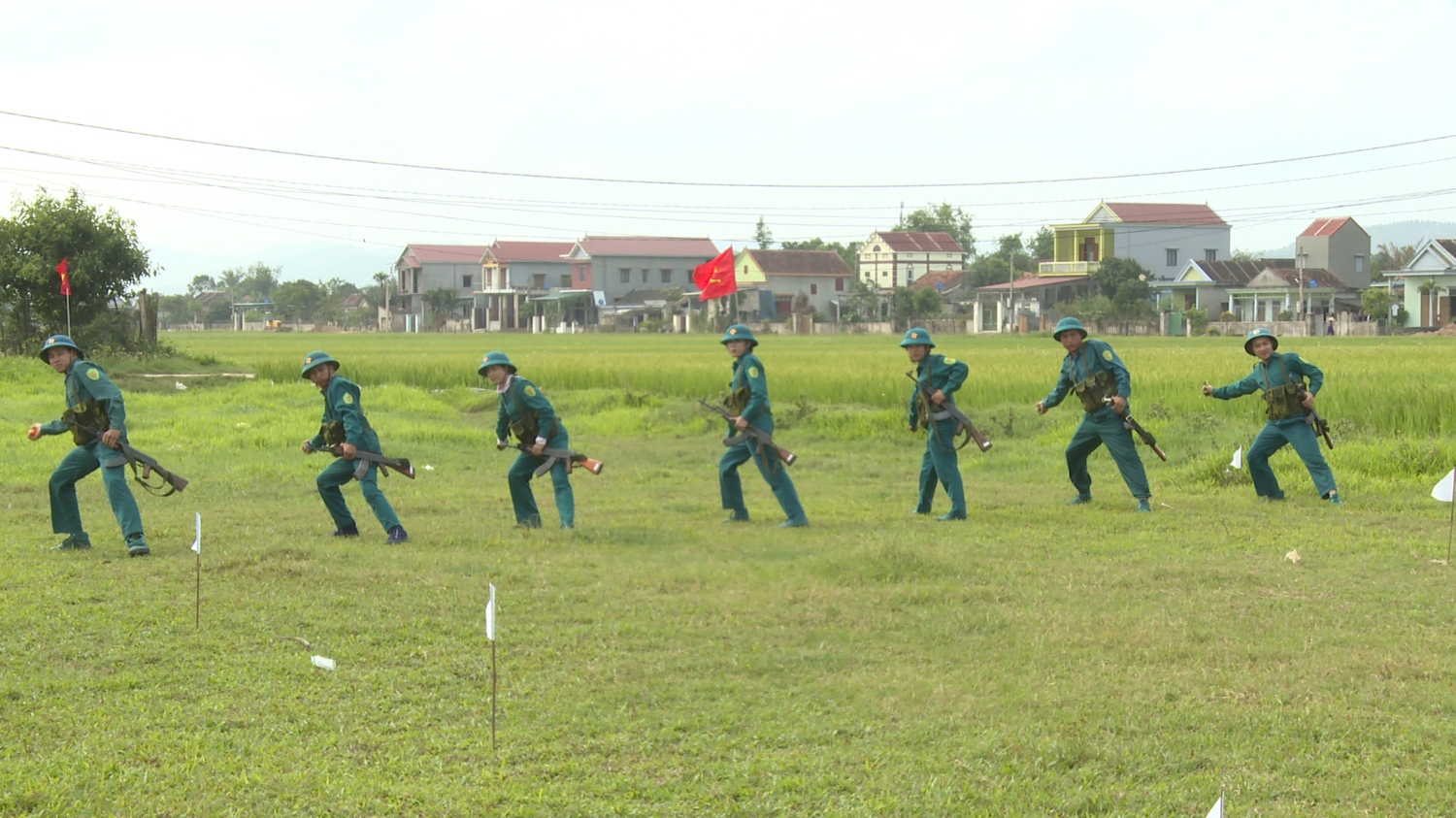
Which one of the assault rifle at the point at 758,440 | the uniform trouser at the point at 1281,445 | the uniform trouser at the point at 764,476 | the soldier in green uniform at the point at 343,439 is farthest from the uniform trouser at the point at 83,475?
the uniform trouser at the point at 1281,445

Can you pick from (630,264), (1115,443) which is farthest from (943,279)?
(1115,443)

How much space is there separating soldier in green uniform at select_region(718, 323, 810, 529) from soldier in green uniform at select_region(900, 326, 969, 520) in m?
1.46

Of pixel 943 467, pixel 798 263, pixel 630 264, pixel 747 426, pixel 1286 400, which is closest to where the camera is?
pixel 747 426

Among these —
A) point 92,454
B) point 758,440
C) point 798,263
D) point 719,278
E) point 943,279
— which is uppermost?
point 798,263

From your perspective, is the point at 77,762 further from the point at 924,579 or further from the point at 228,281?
the point at 228,281

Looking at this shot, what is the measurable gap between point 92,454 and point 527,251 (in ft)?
348

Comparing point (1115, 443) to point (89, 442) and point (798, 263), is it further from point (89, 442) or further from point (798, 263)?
point (798, 263)

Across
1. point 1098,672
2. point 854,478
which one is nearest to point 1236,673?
point 1098,672

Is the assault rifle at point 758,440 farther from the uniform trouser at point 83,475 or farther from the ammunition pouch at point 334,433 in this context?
the uniform trouser at point 83,475

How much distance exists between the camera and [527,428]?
12.5 metres

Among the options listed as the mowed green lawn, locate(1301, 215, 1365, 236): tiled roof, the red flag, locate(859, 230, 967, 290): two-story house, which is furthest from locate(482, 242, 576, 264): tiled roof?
the mowed green lawn

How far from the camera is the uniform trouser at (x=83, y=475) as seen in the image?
11.0 m

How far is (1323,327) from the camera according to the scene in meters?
73.1

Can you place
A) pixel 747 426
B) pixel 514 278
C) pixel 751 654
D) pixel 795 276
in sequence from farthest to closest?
pixel 514 278 → pixel 795 276 → pixel 747 426 → pixel 751 654
